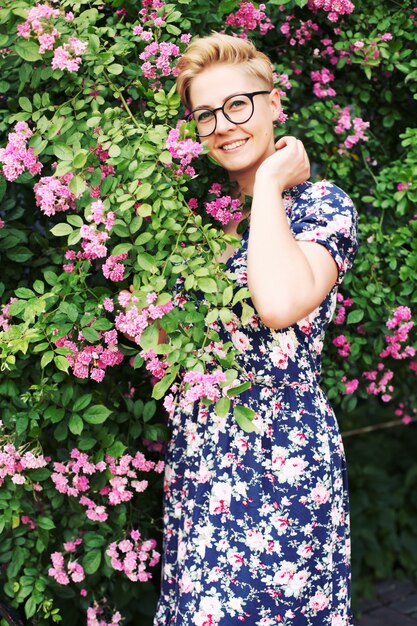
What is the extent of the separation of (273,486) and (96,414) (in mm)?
480

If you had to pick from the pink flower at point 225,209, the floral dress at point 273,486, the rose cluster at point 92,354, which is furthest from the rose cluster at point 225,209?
the rose cluster at point 92,354

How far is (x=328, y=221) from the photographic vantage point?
180cm

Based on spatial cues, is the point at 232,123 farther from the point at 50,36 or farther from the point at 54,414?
the point at 54,414

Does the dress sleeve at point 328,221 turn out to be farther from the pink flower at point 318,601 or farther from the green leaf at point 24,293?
the pink flower at point 318,601

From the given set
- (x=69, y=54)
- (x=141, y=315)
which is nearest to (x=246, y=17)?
(x=69, y=54)

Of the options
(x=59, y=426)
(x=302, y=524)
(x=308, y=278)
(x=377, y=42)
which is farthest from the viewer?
(x=377, y=42)

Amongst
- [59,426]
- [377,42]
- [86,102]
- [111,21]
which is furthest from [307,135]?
[59,426]

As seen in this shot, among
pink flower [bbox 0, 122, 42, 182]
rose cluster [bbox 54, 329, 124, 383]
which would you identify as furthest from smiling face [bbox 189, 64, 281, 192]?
rose cluster [bbox 54, 329, 124, 383]

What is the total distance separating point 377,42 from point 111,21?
35.4 inches

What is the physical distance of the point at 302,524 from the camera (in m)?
1.89

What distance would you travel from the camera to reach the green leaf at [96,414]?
2002 millimetres

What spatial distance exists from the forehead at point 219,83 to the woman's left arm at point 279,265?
0.27 meters

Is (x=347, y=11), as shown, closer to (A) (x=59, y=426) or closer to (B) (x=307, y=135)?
(B) (x=307, y=135)

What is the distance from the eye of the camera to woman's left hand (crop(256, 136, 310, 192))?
69.4 inches
